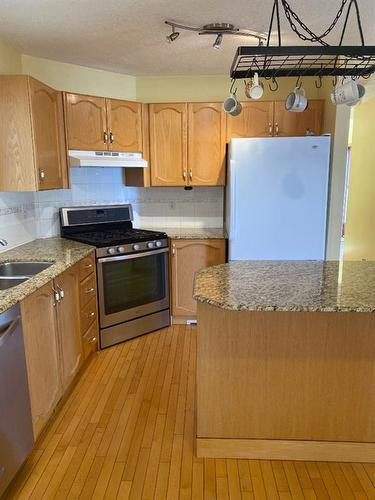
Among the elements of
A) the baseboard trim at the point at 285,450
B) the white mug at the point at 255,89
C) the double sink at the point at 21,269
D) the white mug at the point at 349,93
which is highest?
the white mug at the point at 255,89

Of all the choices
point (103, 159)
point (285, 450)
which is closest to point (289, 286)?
point (285, 450)

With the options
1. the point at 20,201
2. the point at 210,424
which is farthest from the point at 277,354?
the point at 20,201

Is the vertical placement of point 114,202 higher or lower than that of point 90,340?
higher

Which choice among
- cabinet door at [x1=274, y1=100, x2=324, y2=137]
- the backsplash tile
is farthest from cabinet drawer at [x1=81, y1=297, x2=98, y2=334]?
cabinet door at [x1=274, y1=100, x2=324, y2=137]

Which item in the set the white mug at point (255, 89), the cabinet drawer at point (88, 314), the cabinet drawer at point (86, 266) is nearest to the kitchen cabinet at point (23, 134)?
the cabinet drawer at point (86, 266)

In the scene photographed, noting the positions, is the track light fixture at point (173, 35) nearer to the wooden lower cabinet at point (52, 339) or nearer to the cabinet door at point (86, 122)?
the cabinet door at point (86, 122)

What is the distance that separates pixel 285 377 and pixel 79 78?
3.05 metres

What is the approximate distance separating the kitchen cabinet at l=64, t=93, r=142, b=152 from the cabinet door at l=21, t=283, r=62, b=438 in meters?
1.56

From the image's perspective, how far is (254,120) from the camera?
3449 mm

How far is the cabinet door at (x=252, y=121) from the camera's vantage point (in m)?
3.43

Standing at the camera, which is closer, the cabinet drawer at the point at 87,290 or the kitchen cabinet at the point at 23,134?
the kitchen cabinet at the point at 23,134

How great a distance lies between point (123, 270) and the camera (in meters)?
3.23

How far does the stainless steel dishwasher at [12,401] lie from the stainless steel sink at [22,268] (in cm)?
74

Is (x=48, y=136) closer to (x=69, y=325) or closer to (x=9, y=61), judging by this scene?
(x=9, y=61)
